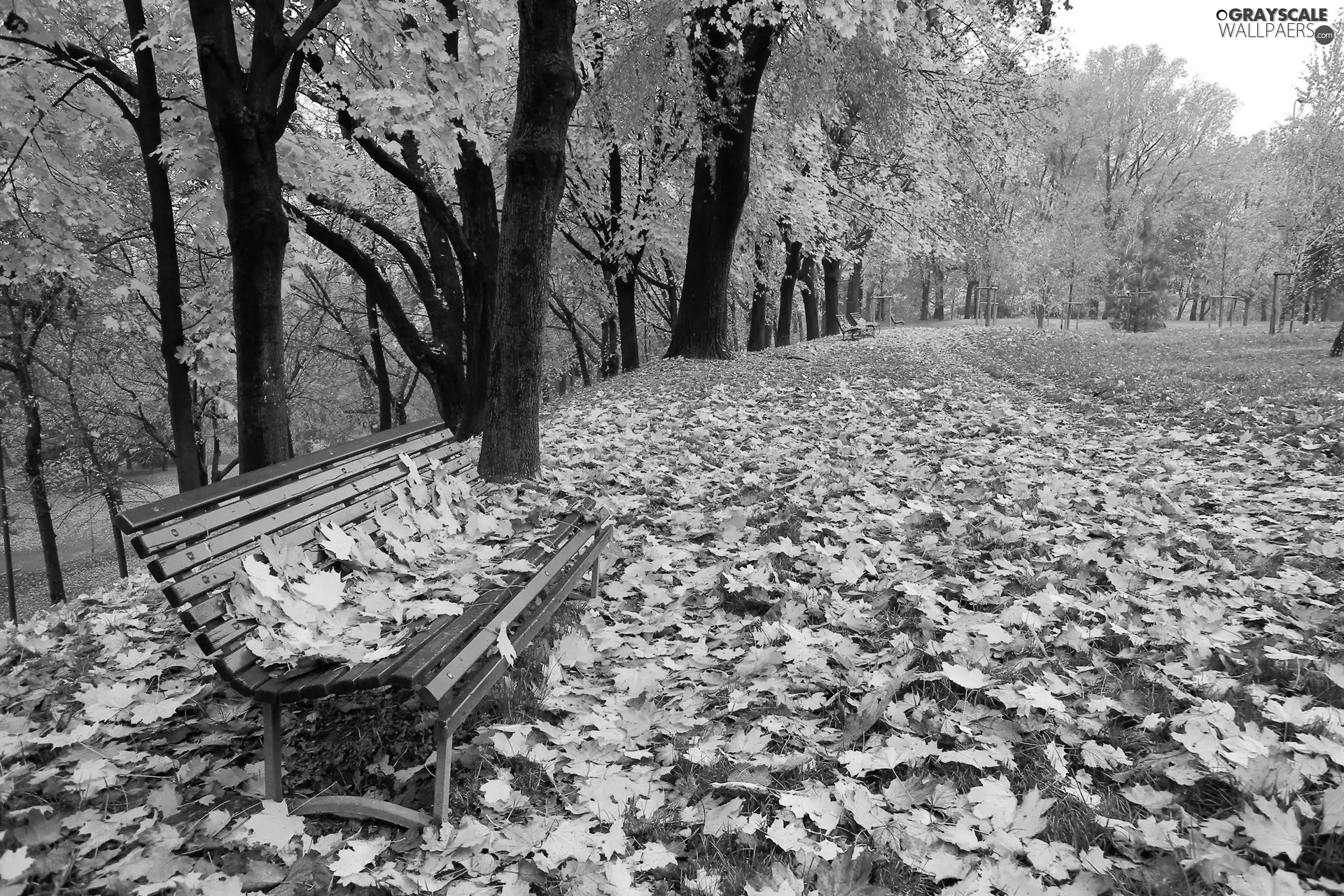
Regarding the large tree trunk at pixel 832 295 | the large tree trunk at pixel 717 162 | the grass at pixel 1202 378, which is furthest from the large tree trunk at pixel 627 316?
the large tree trunk at pixel 832 295

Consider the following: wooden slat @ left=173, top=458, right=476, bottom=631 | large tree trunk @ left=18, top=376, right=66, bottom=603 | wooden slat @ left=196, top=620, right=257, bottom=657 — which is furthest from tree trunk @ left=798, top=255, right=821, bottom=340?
wooden slat @ left=196, top=620, right=257, bottom=657

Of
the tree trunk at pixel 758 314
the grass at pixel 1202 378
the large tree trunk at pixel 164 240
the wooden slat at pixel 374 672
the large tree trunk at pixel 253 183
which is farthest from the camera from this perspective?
the tree trunk at pixel 758 314

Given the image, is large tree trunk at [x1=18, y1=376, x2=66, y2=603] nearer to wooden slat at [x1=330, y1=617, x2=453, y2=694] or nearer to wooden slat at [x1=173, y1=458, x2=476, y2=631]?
wooden slat at [x1=173, y1=458, x2=476, y2=631]

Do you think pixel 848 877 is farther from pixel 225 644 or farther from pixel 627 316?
pixel 627 316

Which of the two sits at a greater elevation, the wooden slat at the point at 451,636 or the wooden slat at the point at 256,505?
the wooden slat at the point at 256,505

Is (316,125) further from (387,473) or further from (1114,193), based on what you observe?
(1114,193)

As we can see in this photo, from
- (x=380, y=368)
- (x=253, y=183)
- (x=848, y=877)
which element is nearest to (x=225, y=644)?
(x=848, y=877)

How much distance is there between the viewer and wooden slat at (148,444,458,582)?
2.04 meters

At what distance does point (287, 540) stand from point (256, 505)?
186 mm

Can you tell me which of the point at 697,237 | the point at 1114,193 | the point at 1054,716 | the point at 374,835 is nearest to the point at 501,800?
the point at 374,835

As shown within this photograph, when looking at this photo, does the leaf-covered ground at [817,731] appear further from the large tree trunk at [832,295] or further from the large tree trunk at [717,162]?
the large tree trunk at [832,295]

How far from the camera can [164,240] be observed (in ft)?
26.6

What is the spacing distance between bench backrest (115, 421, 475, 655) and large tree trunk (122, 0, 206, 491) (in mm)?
6287

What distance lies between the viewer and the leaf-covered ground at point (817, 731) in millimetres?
1728
